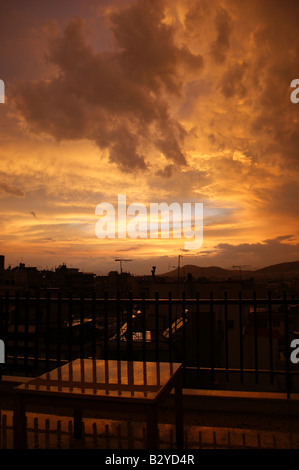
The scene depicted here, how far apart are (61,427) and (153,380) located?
1.71m

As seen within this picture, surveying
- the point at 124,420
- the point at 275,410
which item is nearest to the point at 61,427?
the point at 124,420

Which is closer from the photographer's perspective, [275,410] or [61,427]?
[61,427]

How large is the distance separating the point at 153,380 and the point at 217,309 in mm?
22408

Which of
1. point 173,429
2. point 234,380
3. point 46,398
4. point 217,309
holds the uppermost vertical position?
point 46,398

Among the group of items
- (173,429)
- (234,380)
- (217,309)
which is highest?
(173,429)

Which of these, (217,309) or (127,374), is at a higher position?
(127,374)

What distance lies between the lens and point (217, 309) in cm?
2480
